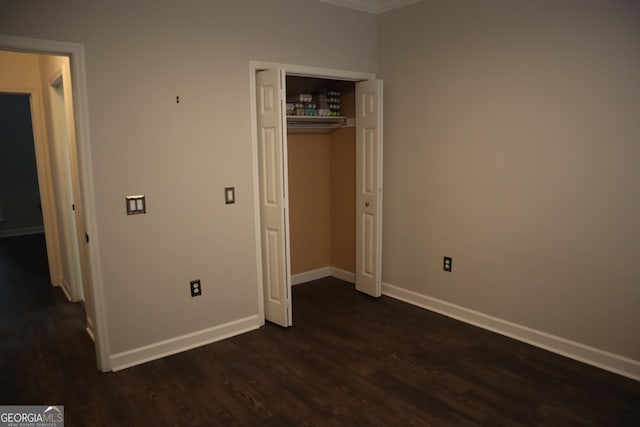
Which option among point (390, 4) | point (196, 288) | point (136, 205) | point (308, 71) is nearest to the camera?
point (136, 205)

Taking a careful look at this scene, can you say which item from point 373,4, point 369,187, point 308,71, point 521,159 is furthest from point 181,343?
point 373,4

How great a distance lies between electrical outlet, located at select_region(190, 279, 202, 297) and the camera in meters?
3.28

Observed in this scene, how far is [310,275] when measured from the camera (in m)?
4.80

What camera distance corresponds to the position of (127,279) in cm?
299

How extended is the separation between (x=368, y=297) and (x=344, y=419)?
1938mm

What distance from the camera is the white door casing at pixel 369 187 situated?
157 inches

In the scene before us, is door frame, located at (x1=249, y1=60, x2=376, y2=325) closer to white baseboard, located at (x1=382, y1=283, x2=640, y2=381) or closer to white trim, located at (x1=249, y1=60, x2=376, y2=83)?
white trim, located at (x1=249, y1=60, x2=376, y2=83)

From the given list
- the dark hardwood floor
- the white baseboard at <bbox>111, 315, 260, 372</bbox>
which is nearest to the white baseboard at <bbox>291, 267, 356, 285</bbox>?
the dark hardwood floor

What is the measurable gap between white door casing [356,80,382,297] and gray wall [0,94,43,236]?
20.5 ft

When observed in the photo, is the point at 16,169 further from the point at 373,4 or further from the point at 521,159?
the point at 521,159

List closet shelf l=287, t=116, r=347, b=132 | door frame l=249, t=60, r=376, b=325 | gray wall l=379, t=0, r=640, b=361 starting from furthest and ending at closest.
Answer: closet shelf l=287, t=116, r=347, b=132 < door frame l=249, t=60, r=376, b=325 < gray wall l=379, t=0, r=640, b=361

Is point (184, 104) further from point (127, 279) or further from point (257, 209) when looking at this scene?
point (127, 279)

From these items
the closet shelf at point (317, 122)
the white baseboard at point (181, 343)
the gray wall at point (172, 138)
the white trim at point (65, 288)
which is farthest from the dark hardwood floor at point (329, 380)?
the closet shelf at point (317, 122)

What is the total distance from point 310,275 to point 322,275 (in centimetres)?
18
